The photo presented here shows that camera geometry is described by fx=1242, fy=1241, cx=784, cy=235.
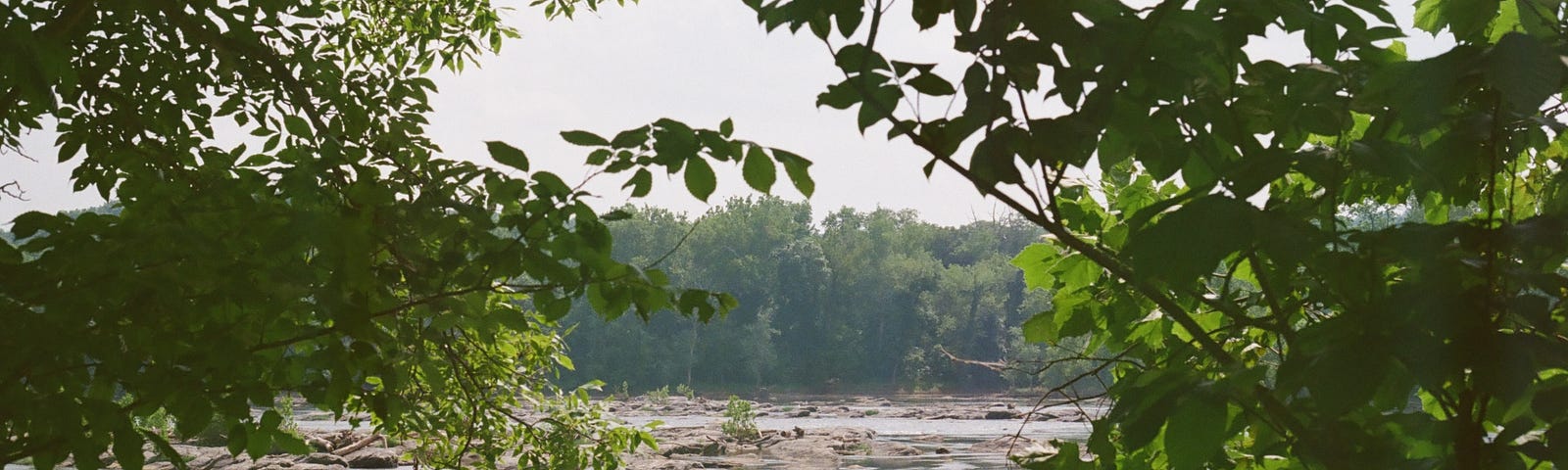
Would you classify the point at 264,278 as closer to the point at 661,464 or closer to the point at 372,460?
the point at 372,460

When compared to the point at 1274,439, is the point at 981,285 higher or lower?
higher

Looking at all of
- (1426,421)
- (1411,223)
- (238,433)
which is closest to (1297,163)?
(1411,223)

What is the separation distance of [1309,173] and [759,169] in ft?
1.47

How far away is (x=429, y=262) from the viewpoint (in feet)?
5.08

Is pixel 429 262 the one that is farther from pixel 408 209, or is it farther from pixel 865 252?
pixel 865 252

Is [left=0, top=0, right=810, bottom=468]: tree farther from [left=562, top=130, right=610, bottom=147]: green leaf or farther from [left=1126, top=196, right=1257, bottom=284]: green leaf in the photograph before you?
[left=1126, top=196, right=1257, bottom=284]: green leaf

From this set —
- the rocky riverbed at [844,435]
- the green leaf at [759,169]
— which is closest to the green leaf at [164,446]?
the green leaf at [759,169]

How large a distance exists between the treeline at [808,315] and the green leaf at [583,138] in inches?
1730

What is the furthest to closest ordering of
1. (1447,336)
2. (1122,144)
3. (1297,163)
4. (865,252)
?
(865,252) < (1122,144) < (1297,163) < (1447,336)

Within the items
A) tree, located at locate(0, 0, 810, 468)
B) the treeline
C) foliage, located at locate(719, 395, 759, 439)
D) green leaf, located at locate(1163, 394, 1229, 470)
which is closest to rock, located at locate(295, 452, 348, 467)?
foliage, located at locate(719, 395, 759, 439)

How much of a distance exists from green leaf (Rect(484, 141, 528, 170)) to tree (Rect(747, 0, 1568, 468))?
0.49m

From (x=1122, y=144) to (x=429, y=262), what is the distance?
90cm

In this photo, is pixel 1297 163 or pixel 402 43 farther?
pixel 402 43

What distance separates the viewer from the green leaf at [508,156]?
127cm
